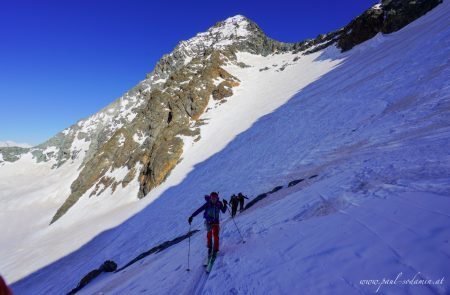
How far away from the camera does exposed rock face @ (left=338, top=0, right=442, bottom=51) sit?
49406 mm

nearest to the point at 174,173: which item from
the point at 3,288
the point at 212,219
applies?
the point at 212,219

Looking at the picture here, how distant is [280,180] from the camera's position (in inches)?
857

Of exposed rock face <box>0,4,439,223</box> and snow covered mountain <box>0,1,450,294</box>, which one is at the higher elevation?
exposed rock face <box>0,4,439,223</box>

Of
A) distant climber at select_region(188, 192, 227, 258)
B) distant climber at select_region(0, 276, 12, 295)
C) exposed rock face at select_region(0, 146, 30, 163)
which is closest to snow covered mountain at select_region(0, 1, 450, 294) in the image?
distant climber at select_region(188, 192, 227, 258)

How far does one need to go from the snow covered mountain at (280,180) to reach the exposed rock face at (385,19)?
11.5 inches

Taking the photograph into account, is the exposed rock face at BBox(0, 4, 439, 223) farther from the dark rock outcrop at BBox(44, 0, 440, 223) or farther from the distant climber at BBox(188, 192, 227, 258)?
the distant climber at BBox(188, 192, 227, 258)

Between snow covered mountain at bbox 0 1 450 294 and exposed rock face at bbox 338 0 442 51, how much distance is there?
0.29m

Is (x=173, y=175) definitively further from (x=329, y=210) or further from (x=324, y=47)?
(x=324, y=47)

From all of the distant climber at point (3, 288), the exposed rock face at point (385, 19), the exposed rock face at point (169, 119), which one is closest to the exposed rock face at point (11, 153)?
the exposed rock face at point (169, 119)

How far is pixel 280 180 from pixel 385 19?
156 ft

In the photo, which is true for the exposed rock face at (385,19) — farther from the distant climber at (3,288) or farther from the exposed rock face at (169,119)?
the distant climber at (3,288)

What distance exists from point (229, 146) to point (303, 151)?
17517mm

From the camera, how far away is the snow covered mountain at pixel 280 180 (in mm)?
6324

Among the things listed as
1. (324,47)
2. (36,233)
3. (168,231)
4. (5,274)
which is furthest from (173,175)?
(324,47)
